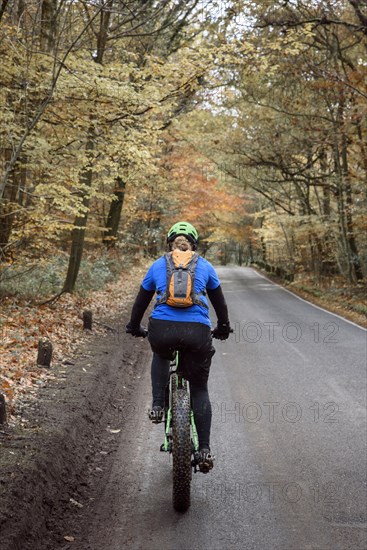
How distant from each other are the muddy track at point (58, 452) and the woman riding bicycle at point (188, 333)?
111cm

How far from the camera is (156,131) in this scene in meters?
13.6

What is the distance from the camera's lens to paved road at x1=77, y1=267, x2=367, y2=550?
13.8 ft

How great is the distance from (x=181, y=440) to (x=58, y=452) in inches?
66.2

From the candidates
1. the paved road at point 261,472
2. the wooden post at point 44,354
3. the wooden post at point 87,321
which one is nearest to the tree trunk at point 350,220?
the paved road at point 261,472

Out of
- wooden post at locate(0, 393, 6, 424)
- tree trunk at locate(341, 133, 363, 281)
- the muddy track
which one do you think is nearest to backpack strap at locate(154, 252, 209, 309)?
the muddy track

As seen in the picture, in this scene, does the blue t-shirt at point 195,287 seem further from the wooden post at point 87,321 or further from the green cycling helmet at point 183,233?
the wooden post at point 87,321

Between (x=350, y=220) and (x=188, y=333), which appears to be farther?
(x=350, y=220)

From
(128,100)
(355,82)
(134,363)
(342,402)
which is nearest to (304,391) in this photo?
(342,402)

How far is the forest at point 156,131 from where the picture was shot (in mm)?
11109

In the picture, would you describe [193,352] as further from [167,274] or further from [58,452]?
[58,452]

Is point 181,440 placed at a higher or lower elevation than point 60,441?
higher

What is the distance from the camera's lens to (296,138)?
24.5 meters

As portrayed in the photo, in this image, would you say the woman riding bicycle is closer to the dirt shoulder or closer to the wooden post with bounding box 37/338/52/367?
the dirt shoulder

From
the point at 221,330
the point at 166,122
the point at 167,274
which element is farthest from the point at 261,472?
the point at 166,122
